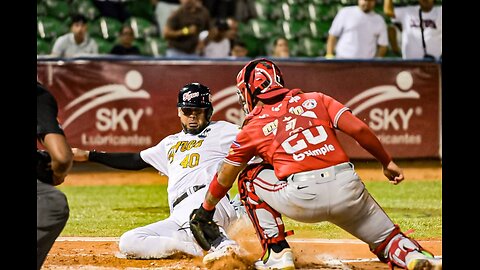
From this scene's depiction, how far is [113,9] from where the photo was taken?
50.7ft

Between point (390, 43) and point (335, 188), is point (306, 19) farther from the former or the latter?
point (335, 188)

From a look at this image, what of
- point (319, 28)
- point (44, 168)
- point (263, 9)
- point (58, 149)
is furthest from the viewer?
point (263, 9)

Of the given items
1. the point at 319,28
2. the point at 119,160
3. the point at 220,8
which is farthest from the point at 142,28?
the point at 119,160

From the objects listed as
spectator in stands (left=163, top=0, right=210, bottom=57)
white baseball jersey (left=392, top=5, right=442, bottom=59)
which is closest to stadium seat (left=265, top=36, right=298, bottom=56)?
spectator in stands (left=163, top=0, right=210, bottom=57)

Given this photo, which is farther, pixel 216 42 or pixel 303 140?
pixel 216 42

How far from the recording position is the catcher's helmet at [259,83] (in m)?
6.20

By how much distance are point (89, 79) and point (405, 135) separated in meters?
4.70

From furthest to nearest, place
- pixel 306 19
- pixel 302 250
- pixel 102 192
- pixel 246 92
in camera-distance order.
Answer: pixel 306 19, pixel 102 192, pixel 302 250, pixel 246 92

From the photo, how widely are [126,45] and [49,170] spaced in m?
8.99

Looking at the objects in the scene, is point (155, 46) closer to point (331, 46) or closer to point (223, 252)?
point (331, 46)

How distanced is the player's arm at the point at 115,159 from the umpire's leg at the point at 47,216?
72.5 inches

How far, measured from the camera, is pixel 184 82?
12.9 m

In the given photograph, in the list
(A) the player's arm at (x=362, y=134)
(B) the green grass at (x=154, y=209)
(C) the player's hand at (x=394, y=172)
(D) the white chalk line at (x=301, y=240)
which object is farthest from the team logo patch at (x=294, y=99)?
(B) the green grass at (x=154, y=209)
